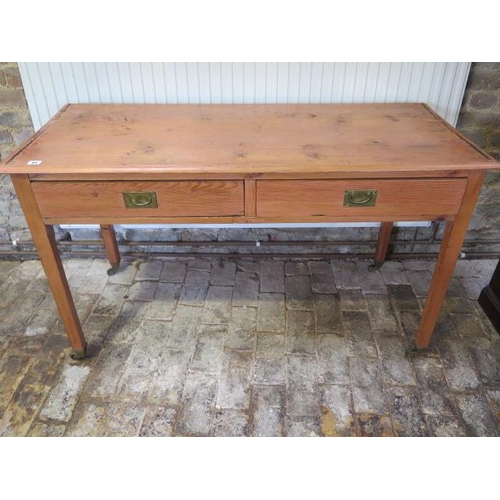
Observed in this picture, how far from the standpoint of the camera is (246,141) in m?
1.80

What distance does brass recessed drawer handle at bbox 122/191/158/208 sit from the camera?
167 cm

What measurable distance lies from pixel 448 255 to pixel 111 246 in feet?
6.09

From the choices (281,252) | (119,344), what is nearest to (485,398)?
(281,252)

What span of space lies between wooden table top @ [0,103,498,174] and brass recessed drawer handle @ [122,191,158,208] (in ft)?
0.37

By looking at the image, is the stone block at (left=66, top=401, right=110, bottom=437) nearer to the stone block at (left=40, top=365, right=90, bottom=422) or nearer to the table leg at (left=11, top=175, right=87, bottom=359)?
the stone block at (left=40, top=365, right=90, bottom=422)

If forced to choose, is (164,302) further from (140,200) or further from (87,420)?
(140,200)

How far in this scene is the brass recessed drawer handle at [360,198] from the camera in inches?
65.6

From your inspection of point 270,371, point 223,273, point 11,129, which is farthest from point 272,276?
point 11,129

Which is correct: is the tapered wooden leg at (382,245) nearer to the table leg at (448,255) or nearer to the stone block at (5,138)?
the table leg at (448,255)

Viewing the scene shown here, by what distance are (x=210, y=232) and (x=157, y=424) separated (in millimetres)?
1287

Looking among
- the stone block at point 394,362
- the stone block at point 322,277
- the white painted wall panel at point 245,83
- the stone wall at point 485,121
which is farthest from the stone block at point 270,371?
the stone wall at point 485,121

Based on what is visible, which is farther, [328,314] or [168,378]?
[328,314]

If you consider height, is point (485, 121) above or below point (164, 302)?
above

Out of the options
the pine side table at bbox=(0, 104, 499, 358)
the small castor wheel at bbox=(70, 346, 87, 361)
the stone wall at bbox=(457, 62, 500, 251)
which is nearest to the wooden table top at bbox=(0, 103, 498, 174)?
the pine side table at bbox=(0, 104, 499, 358)
